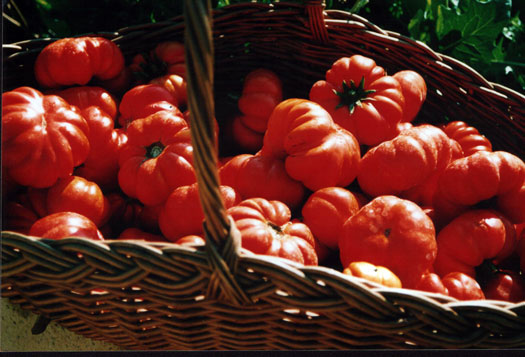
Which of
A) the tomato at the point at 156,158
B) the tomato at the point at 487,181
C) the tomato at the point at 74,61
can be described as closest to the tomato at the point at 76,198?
the tomato at the point at 156,158

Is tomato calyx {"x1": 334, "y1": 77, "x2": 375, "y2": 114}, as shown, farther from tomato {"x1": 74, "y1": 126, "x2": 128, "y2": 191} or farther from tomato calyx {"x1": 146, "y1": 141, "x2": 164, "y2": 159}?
tomato {"x1": 74, "y1": 126, "x2": 128, "y2": 191}

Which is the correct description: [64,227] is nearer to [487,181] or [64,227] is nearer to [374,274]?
[374,274]

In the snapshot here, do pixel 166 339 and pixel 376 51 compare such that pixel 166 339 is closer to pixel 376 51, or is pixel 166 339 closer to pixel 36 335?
pixel 36 335

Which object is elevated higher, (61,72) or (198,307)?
(61,72)

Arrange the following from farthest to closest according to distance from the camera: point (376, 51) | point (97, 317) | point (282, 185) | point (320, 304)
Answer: point (376, 51)
point (282, 185)
point (97, 317)
point (320, 304)

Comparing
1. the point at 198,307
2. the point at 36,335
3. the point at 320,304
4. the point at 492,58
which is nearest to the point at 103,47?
the point at 36,335

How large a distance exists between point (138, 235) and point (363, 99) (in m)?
0.82

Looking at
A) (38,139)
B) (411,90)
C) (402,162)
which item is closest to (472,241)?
(402,162)

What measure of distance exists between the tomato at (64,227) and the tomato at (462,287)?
880 mm

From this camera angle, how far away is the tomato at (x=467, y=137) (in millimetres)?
1548

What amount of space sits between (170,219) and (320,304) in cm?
58

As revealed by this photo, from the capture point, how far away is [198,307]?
3.03 ft

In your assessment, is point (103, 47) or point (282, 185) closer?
point (282, 185)

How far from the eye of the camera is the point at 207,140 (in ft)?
2.50
